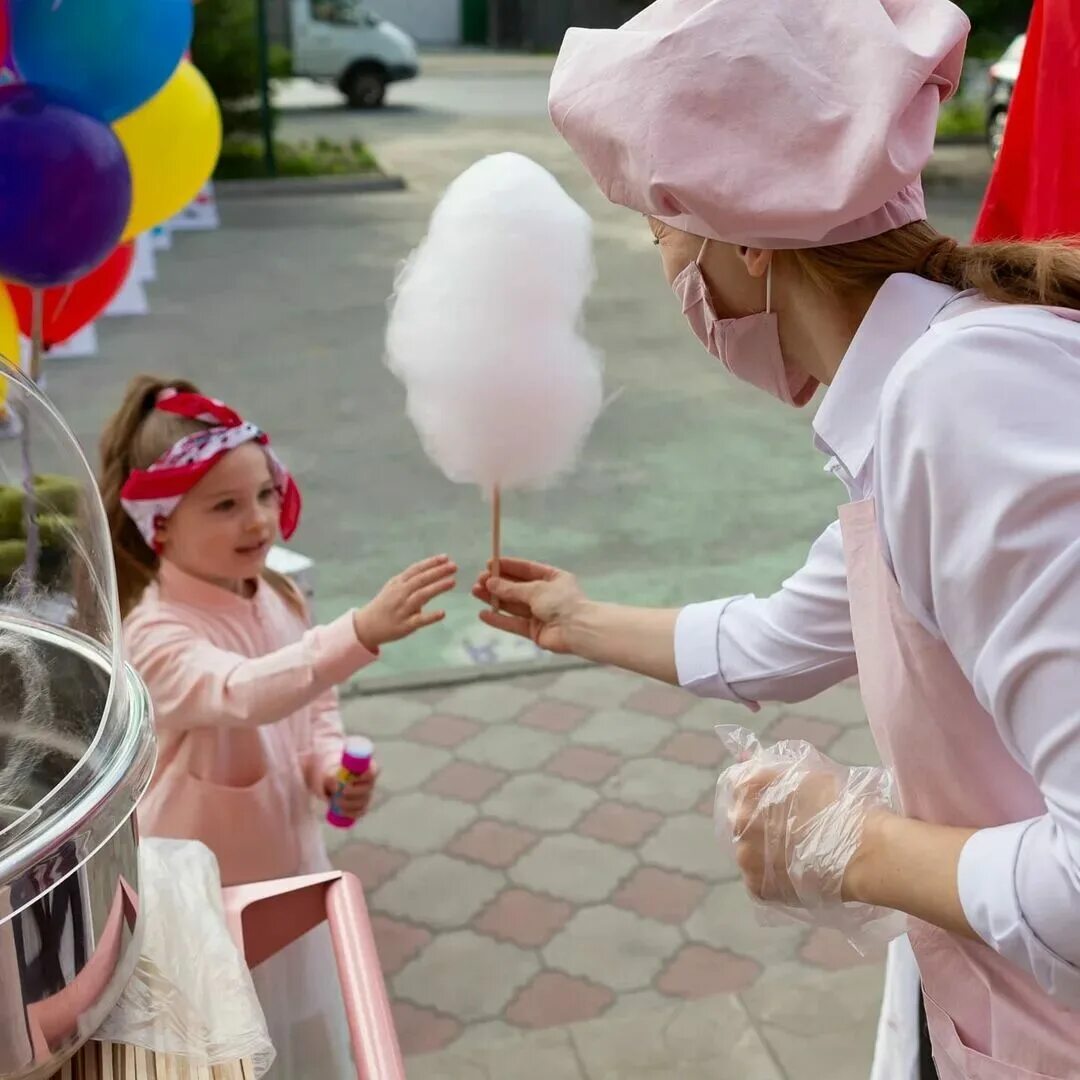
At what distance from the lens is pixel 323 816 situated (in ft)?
10.3

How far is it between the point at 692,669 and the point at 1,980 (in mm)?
1036

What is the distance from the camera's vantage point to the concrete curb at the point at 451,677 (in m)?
3.99

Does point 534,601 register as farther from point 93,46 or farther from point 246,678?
point 93,46

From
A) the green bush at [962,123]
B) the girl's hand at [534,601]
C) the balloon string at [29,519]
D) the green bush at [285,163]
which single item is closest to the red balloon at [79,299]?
the girl's hand at [534,601]

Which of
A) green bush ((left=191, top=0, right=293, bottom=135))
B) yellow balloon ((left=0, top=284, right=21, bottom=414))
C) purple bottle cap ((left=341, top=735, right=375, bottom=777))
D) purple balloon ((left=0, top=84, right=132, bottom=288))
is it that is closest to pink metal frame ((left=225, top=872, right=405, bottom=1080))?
purple bottle cap ((left=341, top=735, right=375, bottom=777))

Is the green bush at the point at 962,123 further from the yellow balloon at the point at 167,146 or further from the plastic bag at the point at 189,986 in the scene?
the plastic bag at the point at 189,986

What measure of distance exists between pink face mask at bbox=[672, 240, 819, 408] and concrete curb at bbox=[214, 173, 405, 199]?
38.4 feet

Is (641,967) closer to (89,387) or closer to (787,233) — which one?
(787,233)

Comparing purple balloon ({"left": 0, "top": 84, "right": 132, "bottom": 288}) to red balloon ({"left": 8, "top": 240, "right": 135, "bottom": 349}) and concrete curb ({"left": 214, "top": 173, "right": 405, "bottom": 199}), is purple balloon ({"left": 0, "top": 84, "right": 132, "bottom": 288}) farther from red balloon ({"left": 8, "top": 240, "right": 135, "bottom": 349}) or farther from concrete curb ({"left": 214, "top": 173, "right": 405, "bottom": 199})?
concrete curb ({"left": 214, "top": 173, "right": 405, "bottom": 199})

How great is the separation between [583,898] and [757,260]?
6.83 ft

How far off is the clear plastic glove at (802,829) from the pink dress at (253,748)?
780 millimetres

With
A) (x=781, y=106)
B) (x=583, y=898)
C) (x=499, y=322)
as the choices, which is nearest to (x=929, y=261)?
(x=781, y=106)

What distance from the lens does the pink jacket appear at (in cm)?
201

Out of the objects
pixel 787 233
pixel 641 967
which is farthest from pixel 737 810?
pixel 641 967
